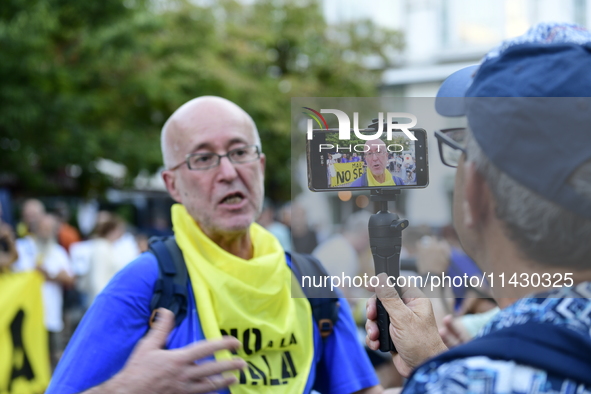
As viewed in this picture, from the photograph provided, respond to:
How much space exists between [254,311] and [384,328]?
0.58 meters

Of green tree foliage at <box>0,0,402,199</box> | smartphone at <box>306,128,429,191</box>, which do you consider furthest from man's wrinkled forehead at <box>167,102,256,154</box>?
green tree foliage at <box>0,0,402,199</box>

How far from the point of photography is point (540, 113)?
0.97m

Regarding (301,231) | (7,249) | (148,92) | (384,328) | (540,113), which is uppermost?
(148,92)

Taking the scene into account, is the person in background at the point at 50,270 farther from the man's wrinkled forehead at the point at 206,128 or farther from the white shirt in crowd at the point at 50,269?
the man's wrinkled forehead at the point at 206,128

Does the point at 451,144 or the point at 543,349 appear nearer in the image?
the point at 543,349

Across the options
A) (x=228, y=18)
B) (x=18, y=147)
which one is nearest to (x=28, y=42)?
(x=18, y=147)

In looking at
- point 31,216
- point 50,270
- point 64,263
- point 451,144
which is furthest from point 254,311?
point 31,216

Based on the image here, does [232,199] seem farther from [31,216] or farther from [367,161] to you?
[31,216]

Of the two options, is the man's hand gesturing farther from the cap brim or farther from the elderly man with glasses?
the cap brim

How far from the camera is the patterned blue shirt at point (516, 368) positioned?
87 centimetres

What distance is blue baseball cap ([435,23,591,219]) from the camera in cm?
94

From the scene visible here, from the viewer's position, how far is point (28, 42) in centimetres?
1038

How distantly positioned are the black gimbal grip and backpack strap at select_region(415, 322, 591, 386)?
0.61 m

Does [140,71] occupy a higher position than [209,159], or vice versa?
[140,71]
